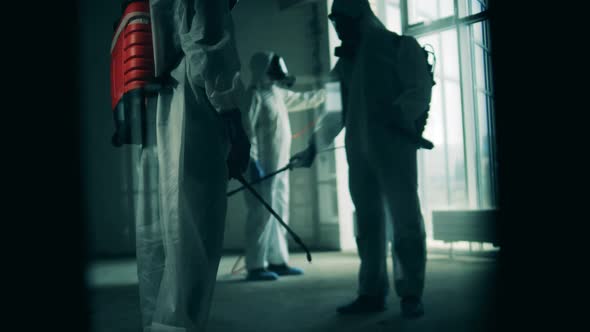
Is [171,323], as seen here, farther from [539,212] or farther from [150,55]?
[539,212]

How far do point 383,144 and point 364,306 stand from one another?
507mm

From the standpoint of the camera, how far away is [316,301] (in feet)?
5.42

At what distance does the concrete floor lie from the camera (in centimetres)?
130

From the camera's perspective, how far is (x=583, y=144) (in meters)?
0.73

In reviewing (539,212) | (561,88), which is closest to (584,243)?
(539,212)

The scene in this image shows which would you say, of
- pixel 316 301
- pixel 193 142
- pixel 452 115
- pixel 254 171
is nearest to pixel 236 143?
pixel 193 142

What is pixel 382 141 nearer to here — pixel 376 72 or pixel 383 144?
pixel 383 144

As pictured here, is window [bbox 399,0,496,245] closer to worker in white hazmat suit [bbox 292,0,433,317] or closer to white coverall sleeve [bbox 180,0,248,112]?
worker in white hazmat suit [bbox 292,0,433,317]

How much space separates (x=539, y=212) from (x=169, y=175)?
2.50 feet

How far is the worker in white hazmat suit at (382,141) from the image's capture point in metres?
1.36

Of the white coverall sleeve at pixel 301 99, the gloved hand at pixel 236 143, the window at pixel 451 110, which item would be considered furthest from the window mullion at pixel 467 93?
the gloved hand at pixel 236 143

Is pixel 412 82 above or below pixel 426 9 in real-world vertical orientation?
below

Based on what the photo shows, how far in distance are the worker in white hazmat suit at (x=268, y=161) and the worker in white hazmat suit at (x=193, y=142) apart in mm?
1080

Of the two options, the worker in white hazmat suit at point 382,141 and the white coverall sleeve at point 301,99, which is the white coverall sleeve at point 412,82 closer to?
the worker in white hazmat suit at point 382,141
